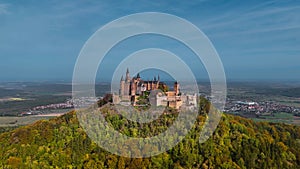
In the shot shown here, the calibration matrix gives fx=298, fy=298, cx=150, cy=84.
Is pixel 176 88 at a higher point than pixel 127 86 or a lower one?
lower

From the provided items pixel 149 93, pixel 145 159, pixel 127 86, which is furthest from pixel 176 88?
pixel 145 159

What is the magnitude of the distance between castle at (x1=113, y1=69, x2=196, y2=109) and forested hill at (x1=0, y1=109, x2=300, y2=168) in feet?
6.47

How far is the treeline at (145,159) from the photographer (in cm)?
2600

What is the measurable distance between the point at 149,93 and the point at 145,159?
8470mm

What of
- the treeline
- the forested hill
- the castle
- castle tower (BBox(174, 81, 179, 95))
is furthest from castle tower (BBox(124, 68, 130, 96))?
castle tower (BBox(174, 81, 179, 95))

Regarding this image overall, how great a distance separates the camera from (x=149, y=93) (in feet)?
106

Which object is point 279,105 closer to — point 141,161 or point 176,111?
point 176,111

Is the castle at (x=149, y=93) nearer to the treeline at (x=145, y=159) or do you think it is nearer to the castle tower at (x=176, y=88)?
the castle tower at (x=176, y=88)

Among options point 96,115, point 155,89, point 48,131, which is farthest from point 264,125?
point 48,131

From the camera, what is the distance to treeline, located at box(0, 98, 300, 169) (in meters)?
26.0

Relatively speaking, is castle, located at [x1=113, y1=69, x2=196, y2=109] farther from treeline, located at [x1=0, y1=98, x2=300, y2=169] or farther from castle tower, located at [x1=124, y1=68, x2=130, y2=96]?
treeline, located at [x1=0, y1=98, x2=300, y2=169]

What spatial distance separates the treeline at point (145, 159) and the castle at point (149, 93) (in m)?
1.55

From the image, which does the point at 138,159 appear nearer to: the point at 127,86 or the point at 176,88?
the point at 127,86

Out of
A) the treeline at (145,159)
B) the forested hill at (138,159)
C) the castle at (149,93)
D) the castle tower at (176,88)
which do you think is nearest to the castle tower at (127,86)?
the castle at (149,93)
